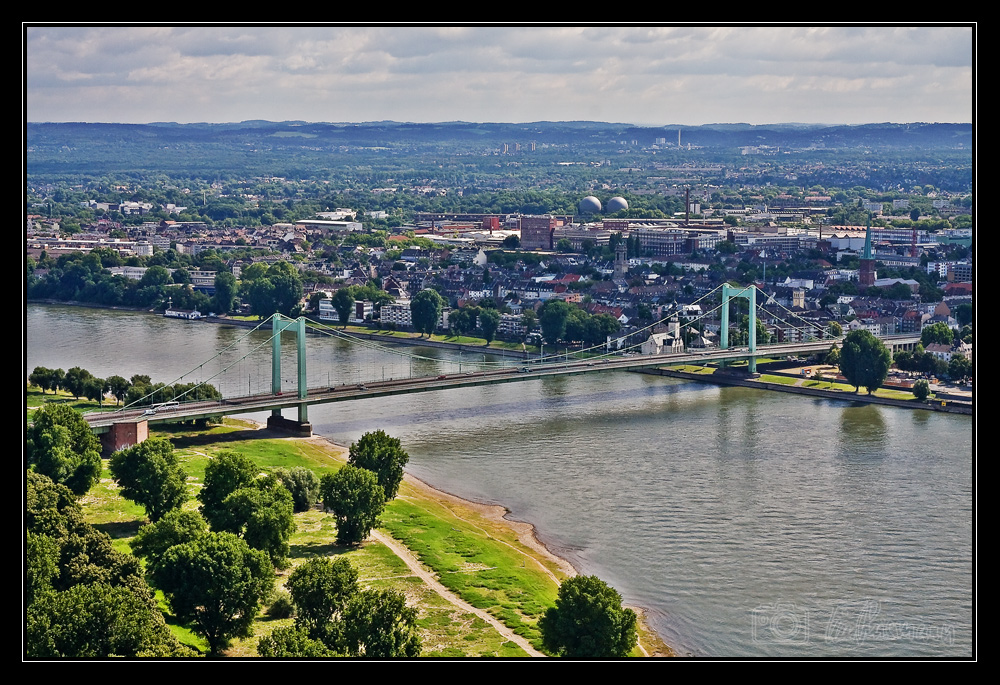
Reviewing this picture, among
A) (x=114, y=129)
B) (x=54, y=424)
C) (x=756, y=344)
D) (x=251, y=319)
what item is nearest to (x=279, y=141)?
(x=114, y=129)

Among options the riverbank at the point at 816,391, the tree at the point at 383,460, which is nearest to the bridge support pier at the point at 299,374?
the tree at the point at 383,460

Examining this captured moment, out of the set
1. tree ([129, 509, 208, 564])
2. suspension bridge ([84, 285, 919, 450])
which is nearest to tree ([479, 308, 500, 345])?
suspension bridge ([84, 285, 919, 450])

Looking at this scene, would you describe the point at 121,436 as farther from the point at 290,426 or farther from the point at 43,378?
the point at 43,378

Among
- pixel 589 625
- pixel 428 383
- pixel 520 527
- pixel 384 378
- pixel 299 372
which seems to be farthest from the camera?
pixel 384 378

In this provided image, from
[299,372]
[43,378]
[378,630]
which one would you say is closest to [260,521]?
[378,630]

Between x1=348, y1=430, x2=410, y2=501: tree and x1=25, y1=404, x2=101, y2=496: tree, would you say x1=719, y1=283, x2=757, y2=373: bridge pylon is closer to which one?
x1=348, y1=430, x2=410, y2=501: tree
